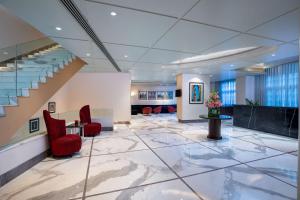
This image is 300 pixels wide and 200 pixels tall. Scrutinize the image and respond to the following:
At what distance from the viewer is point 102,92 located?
794cm

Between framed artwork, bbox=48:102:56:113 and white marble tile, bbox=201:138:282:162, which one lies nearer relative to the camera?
white marble tile, bbox=201:138:282:162

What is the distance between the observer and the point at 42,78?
476 cm

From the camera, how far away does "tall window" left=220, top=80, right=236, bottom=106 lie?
1099 centimetres

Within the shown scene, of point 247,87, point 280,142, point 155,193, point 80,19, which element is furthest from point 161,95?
point 155,193

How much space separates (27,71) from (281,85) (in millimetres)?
10366

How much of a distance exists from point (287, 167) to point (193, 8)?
11.3ft

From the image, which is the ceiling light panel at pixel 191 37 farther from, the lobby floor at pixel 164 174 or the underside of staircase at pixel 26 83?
the underside of staircase at pixel 26 83

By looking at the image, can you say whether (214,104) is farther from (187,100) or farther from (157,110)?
(157,110)

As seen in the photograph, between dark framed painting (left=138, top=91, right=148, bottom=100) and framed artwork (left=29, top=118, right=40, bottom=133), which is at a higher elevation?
dark framed painting (left=138, top=91, right=148, bottom=100)

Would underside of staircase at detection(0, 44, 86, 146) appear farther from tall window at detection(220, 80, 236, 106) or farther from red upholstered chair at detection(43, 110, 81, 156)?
tall window at detection(220, 80, 236, 106)

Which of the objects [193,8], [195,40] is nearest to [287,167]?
[195,40]

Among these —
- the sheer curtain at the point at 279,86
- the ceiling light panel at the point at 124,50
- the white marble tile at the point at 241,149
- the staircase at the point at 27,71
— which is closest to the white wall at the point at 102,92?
the staircase at the point at 27,71

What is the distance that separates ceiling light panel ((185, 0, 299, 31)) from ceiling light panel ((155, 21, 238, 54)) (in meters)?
0.25

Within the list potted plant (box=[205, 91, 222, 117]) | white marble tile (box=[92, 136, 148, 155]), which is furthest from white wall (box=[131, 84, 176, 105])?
potted plant (box=[205, 91, 222, 117])
